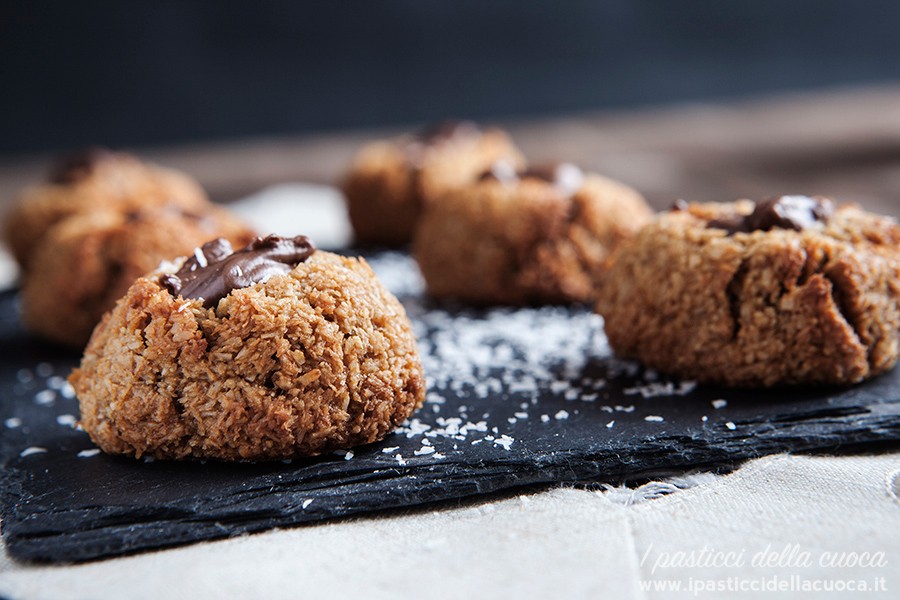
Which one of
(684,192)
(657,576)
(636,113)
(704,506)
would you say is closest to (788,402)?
(704,506)

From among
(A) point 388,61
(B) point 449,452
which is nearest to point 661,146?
(A) point 388,61

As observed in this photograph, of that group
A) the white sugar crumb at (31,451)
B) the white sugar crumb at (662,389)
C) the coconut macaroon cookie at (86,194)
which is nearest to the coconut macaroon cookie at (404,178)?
the coconut macaroon cookie at (86,194)

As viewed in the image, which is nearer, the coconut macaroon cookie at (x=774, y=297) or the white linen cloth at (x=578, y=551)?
the white linen cloth at (x=578, y=551)

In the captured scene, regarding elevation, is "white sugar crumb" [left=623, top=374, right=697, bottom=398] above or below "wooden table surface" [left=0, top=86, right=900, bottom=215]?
below

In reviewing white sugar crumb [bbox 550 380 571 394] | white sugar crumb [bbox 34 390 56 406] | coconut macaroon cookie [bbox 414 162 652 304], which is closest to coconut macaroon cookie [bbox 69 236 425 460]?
white sugar crumb [bbox 550 380 571 394]

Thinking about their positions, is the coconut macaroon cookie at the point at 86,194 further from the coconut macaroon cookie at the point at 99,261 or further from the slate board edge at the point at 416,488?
the slate board edge at the point at 416,488

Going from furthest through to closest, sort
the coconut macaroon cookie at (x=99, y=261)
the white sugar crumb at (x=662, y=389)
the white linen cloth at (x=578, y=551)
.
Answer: the coconut macaroon cookie at (x=99, y=261) → the white sugar crumb at (x=662, y=389) → the white linen cloth at (x=578, y=551)

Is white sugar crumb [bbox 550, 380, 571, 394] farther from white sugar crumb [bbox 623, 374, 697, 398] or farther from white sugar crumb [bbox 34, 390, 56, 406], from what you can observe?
white sugar crumb [bbox 34, 390, 56, 406]
